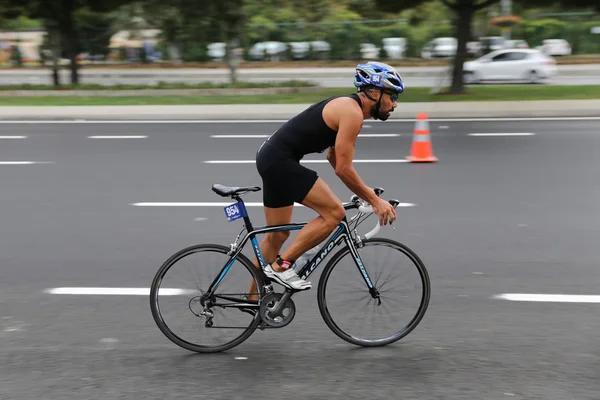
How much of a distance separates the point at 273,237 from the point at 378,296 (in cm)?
74

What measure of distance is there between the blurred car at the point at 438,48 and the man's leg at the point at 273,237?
114ft

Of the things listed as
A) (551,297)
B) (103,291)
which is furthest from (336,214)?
(103,291)

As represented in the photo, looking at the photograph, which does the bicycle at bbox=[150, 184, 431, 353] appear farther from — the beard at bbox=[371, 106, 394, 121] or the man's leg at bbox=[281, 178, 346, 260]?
the beard at bbox=[371, 106, 394, 121]

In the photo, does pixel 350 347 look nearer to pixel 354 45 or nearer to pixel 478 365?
pixel 478 365

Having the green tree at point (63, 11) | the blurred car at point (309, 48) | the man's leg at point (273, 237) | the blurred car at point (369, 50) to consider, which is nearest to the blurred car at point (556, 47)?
the blurred car at point (369, 50)

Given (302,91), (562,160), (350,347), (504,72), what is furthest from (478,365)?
(504,72)

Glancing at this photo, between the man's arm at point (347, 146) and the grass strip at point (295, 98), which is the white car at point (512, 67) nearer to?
the grass strip at point (295, 98)

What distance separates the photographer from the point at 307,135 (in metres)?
4.65

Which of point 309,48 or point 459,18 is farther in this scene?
point 309,48

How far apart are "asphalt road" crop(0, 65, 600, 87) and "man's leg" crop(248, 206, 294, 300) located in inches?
1004

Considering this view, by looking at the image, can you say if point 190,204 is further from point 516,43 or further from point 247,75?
point 516,43

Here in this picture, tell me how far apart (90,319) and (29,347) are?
0.55m

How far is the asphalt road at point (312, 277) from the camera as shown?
4363 millimetres

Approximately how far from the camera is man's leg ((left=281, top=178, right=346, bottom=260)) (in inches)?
184
